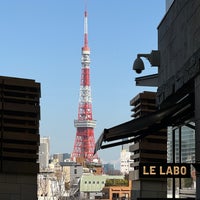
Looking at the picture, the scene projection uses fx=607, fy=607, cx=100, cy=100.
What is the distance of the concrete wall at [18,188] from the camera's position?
4228cm

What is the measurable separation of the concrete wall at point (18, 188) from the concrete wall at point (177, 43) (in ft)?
84.6

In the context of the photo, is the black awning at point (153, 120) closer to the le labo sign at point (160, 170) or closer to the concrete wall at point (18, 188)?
the le labo sign at point (160, 170)

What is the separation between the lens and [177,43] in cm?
1513

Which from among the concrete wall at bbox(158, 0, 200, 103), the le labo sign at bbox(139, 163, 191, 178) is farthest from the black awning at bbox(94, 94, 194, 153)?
the le labo sign at bbox(139, 163, 191, 178)

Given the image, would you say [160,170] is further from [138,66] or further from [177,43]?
[138,66]

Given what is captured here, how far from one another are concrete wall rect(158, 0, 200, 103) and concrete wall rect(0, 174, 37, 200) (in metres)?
25.8

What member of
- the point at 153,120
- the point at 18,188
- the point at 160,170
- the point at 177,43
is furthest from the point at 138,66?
the point at 18,188

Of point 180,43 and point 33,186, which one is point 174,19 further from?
point 33,186

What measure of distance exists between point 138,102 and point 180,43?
4478 cm

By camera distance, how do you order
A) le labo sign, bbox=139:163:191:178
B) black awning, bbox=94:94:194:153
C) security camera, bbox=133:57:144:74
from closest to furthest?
1. le labo sign, bbox=139:163:191:178
2. black awning, bbox=94:94:194:153
3. security camera, bbox=133:57:144:74

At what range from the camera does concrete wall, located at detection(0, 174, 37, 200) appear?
42281 millimetres

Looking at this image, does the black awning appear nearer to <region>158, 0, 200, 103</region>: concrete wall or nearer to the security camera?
<region>158, 0, 200, 103</region>: concrete wall

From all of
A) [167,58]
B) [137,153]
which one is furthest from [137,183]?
[167,58]

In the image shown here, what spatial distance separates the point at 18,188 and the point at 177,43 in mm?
29572
